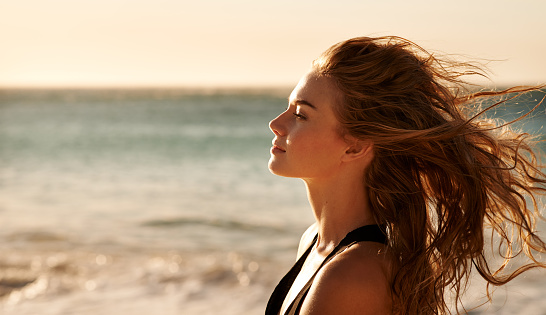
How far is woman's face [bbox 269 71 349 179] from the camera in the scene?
2.17m

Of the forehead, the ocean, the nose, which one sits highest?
the forehead

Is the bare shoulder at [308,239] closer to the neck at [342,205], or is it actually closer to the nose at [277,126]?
the neck at [342,205]

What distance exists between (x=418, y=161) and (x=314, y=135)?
0.35m

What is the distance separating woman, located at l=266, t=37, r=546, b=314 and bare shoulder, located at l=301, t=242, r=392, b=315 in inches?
2.2

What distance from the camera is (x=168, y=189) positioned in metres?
12.6

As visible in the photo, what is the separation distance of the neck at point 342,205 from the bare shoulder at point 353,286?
0.19 m

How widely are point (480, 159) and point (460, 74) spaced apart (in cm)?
34

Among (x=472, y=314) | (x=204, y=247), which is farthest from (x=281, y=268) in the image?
(x=472, y=314)

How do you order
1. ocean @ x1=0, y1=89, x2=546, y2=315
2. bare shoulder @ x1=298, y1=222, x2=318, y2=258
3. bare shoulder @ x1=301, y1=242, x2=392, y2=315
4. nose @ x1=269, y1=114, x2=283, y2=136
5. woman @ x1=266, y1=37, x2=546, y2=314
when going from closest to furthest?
1. bare shoulder @ x1=301, y1=242, x2=392, y2=315
2. woman @ x1=266, y1=37, x2=546, y2=314
3. nose @ x1=269, y1=114, x2=283, y2=136
4. bare shoulder @ x1=298, y1=222, x2=318, y2=258
5. ocean @ x1=0, y1=89, x2=546, y2=315

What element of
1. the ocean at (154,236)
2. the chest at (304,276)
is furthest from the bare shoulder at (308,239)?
the ocean at (154,236)

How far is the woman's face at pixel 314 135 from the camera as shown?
7.11 feet

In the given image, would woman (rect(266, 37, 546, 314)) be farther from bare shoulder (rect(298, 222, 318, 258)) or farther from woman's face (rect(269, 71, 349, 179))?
bare shoulder (rect(298, 222, 318, 258))

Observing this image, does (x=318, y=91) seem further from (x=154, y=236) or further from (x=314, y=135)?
(x=154, y=236)

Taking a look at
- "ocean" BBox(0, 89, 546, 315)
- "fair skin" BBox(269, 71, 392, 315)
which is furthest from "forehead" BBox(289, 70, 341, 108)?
"ocean" BBox(0, 89, 546, 315)
